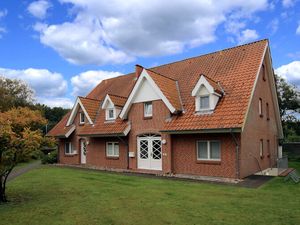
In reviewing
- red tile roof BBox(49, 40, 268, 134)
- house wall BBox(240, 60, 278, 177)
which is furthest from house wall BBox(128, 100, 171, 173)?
house wall BBox(240, 60, 278, 177)

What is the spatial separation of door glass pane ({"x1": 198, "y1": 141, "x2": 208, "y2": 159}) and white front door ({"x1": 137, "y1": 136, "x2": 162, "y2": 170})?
115 inches

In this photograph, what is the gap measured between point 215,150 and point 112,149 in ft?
29.6

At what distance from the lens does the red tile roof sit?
653 inches

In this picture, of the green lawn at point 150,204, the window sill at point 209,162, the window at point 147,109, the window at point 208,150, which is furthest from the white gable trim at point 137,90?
the green lawn at point 150,204

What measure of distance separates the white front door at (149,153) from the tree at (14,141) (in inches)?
370

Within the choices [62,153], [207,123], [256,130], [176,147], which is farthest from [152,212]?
[62,153]

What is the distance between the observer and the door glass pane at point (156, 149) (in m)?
19.7

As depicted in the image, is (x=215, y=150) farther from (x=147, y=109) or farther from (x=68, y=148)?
(x=68, y=148)

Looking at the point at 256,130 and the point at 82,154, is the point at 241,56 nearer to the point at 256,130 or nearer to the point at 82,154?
the point at 256,130

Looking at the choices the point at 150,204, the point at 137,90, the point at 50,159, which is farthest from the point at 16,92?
the point at 150,204

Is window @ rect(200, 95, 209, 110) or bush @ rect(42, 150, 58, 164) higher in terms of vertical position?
window @ rect(200, 95, 209, 110)

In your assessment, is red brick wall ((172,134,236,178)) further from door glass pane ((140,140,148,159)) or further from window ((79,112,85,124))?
window ((79,112,85,124))

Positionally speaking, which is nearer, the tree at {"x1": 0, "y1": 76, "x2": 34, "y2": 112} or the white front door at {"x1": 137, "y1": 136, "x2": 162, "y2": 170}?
the white front door at {"x1": 137, "y1": 136, "x2": 162, "y2": 170}

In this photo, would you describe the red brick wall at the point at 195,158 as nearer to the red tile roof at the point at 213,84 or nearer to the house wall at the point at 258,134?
the house wall at the point at 258,134
